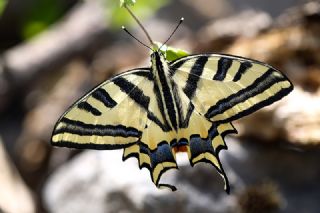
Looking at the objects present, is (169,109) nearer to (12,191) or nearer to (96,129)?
(96,129)

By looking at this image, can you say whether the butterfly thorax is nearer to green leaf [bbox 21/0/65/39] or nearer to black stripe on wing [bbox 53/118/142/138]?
black stripe on wing [bbox 53/118/142/138]

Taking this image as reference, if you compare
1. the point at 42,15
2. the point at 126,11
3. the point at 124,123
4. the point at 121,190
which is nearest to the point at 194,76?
the point at 124,123

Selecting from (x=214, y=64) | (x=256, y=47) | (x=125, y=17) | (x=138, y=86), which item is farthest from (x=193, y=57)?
(x=125, y=17)

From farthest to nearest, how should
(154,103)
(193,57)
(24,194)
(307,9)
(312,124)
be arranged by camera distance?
(24,194)
(307,9)
(312,124)
(154,103)
(193,57)

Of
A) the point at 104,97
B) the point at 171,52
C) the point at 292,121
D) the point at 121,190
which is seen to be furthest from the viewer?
the point at 121,190

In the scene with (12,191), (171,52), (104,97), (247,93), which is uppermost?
(171,52)

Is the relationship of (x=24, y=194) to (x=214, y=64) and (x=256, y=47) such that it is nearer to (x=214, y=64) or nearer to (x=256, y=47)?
(x=256, y=47)

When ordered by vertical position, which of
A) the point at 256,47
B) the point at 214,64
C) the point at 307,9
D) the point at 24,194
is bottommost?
the point at 24,194
